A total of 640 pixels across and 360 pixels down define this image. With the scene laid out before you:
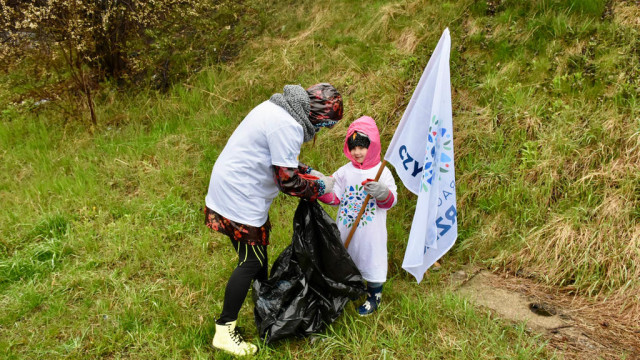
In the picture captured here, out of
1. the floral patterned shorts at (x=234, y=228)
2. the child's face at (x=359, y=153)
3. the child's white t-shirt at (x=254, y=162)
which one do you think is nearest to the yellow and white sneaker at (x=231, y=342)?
the floral patterned shorts at (x=234, y=228)

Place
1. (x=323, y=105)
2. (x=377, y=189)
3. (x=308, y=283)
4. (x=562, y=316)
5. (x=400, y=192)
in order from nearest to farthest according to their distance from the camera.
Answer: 1. (x=323, y=105)
2. (x=377, y=189)
3. (x=308, y=283)
4. (x=562, y=316)
5. (x=400, y=192)

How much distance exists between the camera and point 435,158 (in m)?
2.83

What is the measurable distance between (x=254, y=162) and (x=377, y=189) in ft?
2.47

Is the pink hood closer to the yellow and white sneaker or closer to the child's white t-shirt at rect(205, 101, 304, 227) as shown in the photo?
the child's white t-shirt at rect(205, 101, 304, 227)

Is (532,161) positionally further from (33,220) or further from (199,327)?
(33,220)

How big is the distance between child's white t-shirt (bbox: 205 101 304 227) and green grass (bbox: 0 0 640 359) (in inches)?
38.8

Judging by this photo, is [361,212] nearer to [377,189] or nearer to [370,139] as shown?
[377,189]

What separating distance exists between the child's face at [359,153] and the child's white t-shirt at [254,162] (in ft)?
1.56

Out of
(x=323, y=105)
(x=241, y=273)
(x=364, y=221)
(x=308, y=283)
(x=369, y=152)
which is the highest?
(x=323, y=105)

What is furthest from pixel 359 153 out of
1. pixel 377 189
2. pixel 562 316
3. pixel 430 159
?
pixel 562 316

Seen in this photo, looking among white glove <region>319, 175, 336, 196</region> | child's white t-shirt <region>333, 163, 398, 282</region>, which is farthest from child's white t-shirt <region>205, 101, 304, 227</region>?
child's white t-shirt <region>333, 163, 398, 282</region>

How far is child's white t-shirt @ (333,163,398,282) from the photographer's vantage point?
9.62ft

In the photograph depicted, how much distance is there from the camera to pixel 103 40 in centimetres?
655

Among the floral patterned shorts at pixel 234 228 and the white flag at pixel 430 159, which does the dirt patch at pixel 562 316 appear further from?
the floral patterned shorts at pixel 234 228
